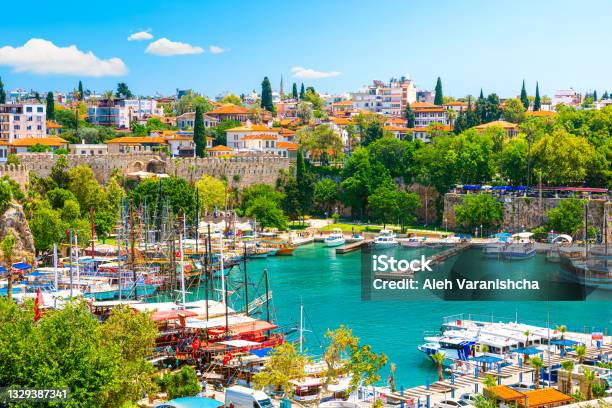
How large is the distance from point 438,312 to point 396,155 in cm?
2593

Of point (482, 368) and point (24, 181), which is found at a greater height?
point (24, 181)

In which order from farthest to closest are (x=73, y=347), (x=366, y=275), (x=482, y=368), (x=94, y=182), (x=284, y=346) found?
(x=94, y=182)
(x=366, y=275)
(x=482, y=368)
(x=284, y=346)
(x=73, y=347)

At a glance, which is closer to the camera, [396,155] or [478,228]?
[478,228]

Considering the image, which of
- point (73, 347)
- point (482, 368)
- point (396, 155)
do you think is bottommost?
point (482, 368)

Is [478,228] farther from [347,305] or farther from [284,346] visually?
[284,346]

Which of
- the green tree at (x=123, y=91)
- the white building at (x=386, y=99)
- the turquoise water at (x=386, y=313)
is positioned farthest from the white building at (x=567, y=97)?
the turquoise water at (x=386, y=313)

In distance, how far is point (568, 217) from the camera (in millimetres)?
50312

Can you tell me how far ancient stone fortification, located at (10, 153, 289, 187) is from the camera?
55862 millimetres

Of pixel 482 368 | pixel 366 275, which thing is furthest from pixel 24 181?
pixel 482 368

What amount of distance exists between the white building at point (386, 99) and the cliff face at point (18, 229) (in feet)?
216

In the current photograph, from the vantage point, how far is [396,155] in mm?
60906

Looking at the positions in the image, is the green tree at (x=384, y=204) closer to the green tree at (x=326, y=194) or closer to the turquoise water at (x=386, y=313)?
the green tree at (x=326, y=194)

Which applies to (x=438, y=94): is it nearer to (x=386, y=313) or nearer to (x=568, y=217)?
(x=568, y=217)

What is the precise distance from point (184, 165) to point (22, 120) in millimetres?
20423
